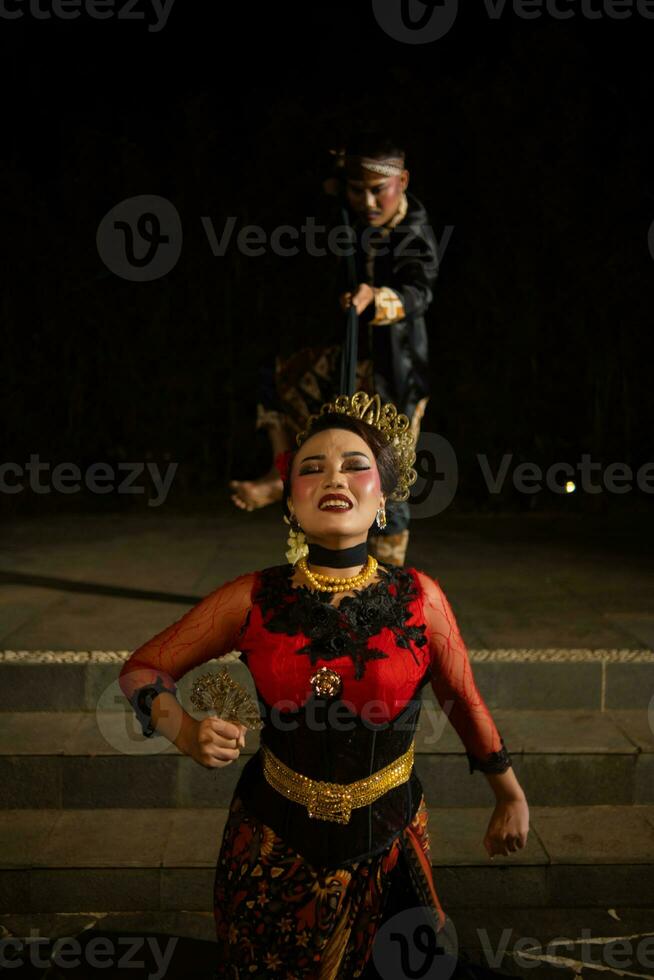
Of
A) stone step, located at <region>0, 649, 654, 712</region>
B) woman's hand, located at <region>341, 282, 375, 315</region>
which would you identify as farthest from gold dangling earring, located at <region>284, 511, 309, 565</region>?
stone step, located at <region>0, 649, 654, 712</region>

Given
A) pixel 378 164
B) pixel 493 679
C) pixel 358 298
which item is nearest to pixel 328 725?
pixel 358 298

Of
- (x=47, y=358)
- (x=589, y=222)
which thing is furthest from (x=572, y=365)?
(x=47, y=358)

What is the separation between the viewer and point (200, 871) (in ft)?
9.87

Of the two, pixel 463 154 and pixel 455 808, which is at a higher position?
pixel 463 154

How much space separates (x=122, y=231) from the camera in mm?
8297

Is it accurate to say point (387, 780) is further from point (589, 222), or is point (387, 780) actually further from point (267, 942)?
point (589, 222)

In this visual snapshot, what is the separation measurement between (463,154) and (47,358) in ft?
14.3

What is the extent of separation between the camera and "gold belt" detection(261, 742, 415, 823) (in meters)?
2.00

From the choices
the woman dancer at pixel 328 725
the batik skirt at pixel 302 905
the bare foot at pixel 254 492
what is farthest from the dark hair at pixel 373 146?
the batik skirt at pixel 302 905

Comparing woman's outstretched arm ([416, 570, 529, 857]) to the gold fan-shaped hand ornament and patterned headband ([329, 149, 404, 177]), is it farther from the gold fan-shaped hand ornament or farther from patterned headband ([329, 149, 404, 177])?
patterned headband ([329, 149, 404, 177])

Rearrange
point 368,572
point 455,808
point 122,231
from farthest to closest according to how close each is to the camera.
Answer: point 122,231 < point 455,808 < point 368,572

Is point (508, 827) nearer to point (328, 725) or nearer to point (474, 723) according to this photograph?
point (474, 723)

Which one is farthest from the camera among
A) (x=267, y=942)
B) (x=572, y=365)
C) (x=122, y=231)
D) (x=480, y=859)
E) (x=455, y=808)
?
(x=572, y=365)

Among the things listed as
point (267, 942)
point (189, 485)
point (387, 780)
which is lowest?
point (189, 485)
